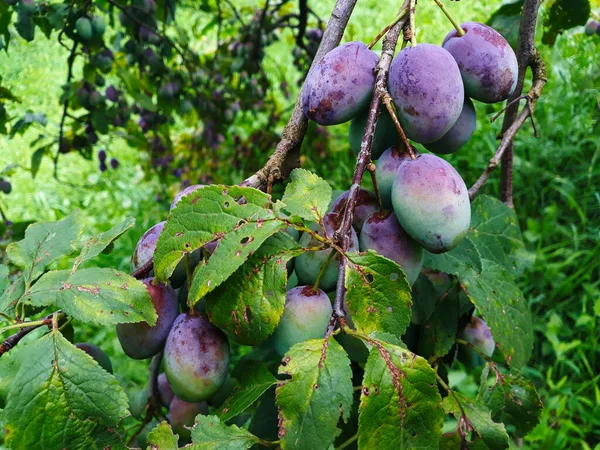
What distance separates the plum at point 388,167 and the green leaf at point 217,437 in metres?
0.34

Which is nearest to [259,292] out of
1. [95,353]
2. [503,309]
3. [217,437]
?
[217,437]

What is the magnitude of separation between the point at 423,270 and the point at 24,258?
0.65 m

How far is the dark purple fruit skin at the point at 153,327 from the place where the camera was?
0.73m

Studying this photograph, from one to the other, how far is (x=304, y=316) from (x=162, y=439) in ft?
0.70

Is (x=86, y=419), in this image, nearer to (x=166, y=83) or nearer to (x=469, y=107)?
(x=469, y=107)

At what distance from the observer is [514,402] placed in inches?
38.6

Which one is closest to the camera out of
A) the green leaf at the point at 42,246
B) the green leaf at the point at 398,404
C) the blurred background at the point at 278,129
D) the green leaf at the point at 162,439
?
the green leaf at the point at 398,404

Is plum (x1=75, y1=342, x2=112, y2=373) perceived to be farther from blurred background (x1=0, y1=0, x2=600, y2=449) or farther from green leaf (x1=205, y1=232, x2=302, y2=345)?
blurred background (x1=0, y1=0, x2=600, y2=449)

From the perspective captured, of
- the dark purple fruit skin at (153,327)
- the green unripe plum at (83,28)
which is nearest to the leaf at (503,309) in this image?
the dark purple fruit skin at (153,327)

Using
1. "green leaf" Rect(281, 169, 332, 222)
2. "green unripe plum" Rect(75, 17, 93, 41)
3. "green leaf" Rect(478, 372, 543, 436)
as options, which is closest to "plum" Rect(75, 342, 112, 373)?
"green leaf" Rect(281, 169, 332, 222)

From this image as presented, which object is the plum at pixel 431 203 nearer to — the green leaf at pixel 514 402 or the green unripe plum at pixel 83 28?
the green leaf at pixel 514 402

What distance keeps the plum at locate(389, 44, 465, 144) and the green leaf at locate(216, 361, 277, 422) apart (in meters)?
0.36

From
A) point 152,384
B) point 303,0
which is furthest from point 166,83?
point 152,384

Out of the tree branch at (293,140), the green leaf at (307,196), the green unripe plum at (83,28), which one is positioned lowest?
the green leaf at (307,196)
